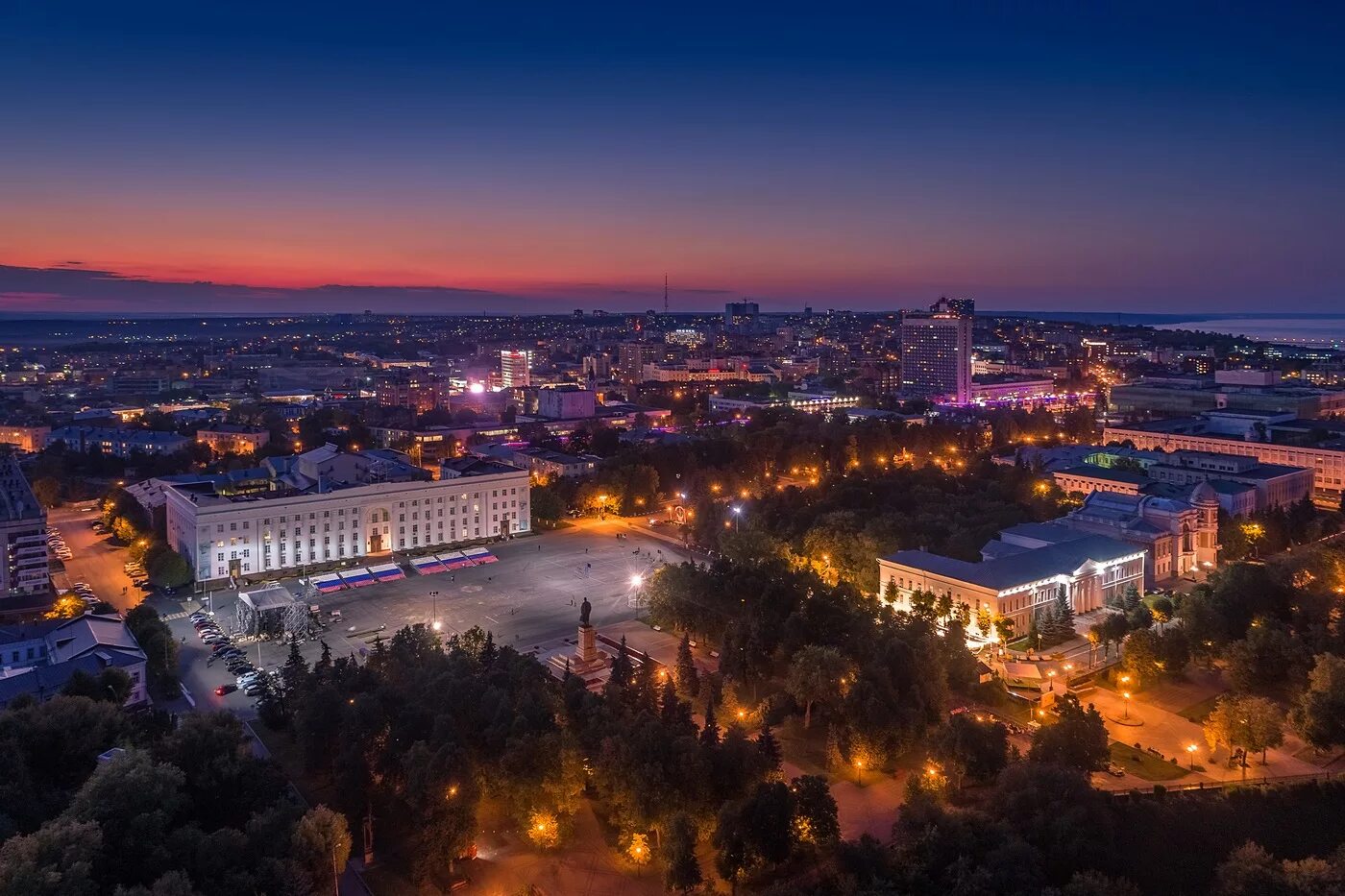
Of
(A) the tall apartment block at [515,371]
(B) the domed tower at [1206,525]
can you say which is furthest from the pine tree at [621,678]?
(A) the tall apartment block at [515,371]

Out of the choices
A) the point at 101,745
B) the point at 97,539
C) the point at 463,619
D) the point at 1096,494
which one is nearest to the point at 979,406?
the point at 1096,494

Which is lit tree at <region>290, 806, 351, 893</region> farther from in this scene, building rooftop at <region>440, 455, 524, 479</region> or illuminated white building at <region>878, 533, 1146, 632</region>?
building rooftop at <region>440, 455, 524, 479</region>

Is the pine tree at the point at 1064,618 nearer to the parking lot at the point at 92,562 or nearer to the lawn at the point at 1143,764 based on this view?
the lawn at the point at 1143,764

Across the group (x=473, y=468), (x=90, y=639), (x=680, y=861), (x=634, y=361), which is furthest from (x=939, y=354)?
(x=680, y=861)

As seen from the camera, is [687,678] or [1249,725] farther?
[687,678]

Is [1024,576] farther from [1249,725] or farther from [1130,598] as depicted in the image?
[1249,725]
